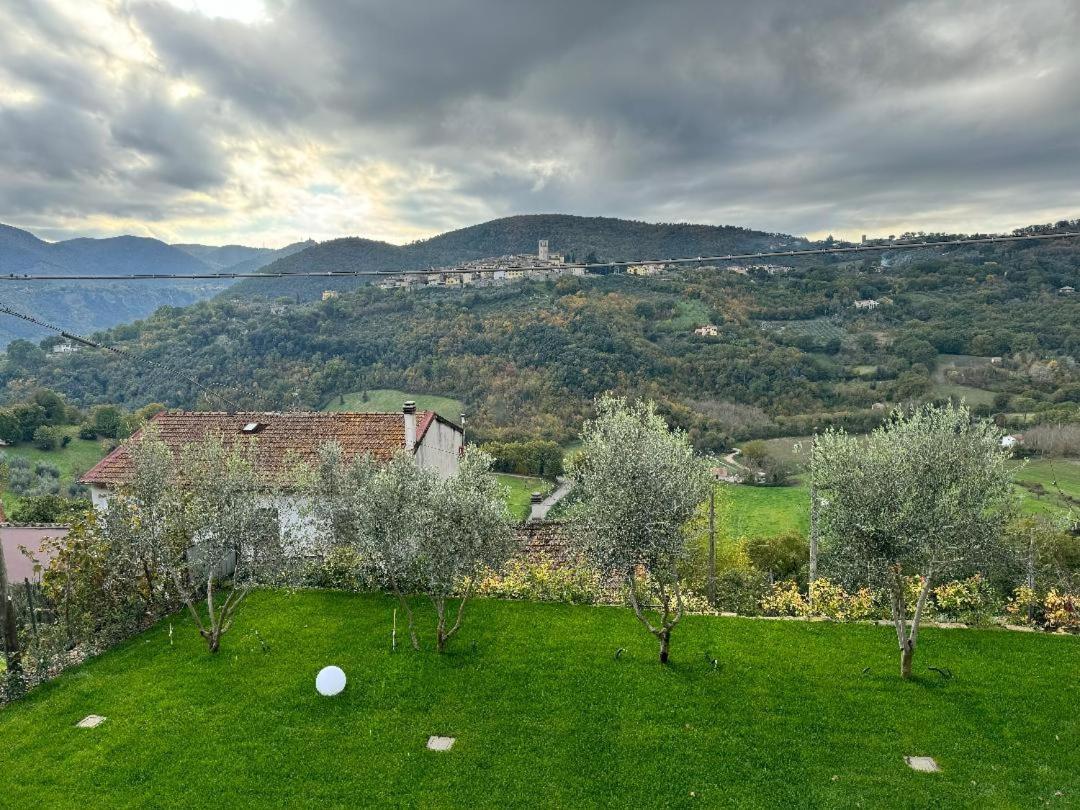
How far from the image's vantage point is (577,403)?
5331 cm

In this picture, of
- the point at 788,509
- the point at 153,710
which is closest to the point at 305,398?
the point at 788,509

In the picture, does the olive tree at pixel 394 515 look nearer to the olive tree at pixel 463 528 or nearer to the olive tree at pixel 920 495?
the olive tree at pixel 463 528

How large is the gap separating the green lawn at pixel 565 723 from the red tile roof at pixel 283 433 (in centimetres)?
885

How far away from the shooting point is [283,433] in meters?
23.8

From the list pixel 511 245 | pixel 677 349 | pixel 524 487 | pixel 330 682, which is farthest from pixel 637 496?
pixel 511 245

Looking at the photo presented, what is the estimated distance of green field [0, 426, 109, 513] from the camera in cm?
4312

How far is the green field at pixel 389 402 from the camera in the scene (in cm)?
5334

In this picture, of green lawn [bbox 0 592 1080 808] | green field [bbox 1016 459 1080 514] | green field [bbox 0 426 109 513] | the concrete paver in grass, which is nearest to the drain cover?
green lawn [bbox 0 592 1080 808]

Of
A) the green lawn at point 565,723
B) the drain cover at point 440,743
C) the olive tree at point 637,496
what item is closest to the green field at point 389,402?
the green lawn at point 565,723

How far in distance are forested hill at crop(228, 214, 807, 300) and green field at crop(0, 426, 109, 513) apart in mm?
44183

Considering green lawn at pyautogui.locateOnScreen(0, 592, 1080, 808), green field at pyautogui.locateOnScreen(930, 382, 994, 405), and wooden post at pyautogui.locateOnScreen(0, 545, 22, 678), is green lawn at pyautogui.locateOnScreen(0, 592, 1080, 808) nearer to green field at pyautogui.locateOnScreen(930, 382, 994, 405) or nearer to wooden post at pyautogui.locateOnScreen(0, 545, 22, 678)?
wooden post at pyautogui.locateOnScreen(0, 545, 22, 678)

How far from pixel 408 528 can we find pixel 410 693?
127 inches

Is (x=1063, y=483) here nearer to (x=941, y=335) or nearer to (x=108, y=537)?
(x=941, y=335)

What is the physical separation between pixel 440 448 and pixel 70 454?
38128 millimetres
